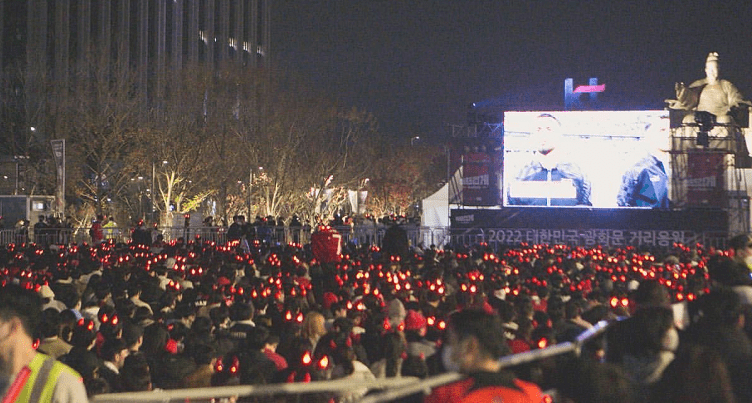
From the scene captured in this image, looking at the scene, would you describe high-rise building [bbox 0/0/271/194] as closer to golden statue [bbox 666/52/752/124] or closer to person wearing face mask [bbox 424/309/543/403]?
golden statue [bbox 666/52/752/124]

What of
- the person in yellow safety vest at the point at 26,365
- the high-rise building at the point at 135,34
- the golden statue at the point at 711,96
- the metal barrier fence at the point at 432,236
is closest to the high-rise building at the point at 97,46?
the high-rise building at the point at 135,34

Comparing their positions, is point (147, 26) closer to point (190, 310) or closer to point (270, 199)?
point (270, 199)

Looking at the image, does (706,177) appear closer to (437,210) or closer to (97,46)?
(437,210)

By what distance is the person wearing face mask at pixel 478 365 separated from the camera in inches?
133

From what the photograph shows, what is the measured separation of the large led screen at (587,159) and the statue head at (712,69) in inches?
255

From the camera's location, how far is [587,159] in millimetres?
33094

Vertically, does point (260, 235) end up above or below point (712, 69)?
below

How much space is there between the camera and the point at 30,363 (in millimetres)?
3832

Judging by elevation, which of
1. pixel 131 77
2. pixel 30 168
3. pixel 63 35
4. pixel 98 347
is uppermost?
pixel 63 35

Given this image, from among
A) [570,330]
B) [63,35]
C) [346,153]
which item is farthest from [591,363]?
[63,35]

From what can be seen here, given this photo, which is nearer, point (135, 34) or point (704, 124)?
point (704, 124)

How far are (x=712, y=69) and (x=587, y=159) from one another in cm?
917

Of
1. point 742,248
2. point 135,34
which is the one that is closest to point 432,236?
point 742,248

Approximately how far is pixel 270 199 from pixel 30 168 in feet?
38.1
